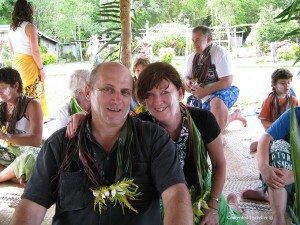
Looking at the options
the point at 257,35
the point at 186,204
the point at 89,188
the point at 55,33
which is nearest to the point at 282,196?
the point at 186,204

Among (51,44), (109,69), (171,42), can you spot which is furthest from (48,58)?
(109,69)

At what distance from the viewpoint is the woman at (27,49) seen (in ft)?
14.1

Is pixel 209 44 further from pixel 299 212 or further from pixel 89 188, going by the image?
pixel 299 212

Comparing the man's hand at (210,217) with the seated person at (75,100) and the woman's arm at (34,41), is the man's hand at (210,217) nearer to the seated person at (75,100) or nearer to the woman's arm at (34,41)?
the seated person at (75,100)

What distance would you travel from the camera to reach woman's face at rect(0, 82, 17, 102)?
10.2 feet

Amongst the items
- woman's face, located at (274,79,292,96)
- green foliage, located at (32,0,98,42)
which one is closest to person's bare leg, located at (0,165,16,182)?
woman's face, located at (274,79,292,96)

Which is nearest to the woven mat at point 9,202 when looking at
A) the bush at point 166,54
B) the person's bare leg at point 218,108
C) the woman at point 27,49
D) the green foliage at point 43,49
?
the woman at point 27,49

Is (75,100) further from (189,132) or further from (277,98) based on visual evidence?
(277,98)

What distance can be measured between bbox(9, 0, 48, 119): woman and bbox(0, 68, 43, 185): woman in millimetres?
1349

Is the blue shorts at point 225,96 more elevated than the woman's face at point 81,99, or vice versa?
the woman's face at point 81,99

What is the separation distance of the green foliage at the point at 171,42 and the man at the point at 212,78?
38.6ft

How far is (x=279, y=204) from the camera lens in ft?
7.61

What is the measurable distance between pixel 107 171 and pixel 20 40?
3.35 metres

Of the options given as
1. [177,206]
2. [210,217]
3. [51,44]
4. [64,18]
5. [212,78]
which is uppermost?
[64,18]
